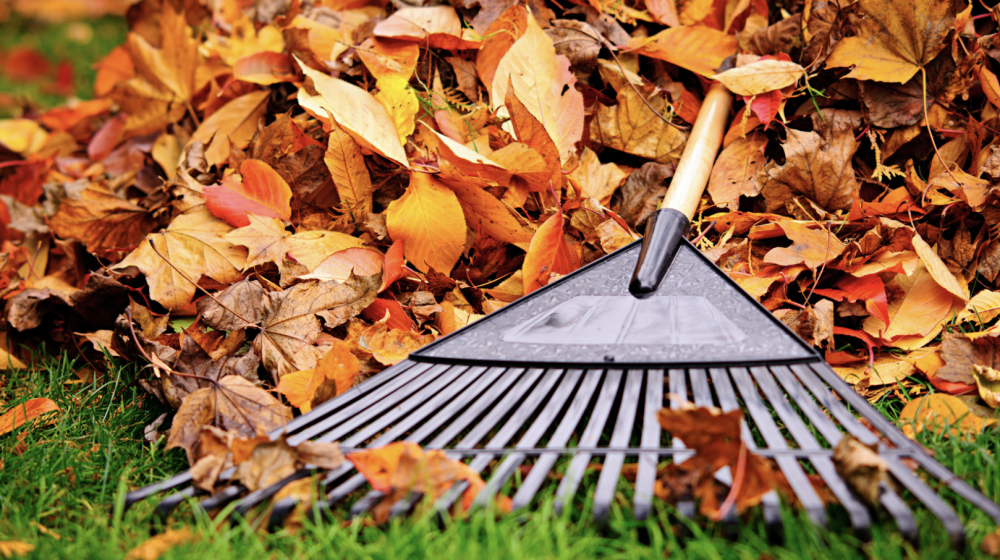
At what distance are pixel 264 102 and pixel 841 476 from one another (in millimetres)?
1534

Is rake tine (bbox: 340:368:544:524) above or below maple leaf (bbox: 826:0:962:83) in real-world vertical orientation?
below

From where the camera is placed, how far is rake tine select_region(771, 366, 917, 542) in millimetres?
688

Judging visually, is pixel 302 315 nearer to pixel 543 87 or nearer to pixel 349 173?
pixel 349 173

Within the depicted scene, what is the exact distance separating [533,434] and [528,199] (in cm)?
62

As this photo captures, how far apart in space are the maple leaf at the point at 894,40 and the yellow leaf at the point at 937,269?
1.16ft

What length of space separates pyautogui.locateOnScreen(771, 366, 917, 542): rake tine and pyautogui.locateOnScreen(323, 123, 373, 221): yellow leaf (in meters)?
0.88

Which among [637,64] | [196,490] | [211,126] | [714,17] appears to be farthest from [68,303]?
[714,17]

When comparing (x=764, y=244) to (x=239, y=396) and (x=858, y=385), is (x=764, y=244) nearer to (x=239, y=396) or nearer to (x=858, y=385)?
(x=858, y=385)

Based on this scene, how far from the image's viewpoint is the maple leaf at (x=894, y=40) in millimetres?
1280

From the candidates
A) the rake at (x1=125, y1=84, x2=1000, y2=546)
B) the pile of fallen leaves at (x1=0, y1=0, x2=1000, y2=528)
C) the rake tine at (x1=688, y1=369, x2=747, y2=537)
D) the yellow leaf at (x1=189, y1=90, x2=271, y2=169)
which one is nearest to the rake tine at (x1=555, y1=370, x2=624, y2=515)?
the rake at (x1=125, y1=84, x2=1000, y2=546)

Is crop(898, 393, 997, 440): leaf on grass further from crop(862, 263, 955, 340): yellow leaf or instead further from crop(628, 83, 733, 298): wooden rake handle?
crop(628, 83, 733, 298): wooden rake handle

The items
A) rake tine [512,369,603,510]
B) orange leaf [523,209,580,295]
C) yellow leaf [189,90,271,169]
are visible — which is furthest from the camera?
yellow leaf [189,90,271,169]

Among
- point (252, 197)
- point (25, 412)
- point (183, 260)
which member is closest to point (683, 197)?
point (252, 197)

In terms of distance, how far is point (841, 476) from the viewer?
0.78m
